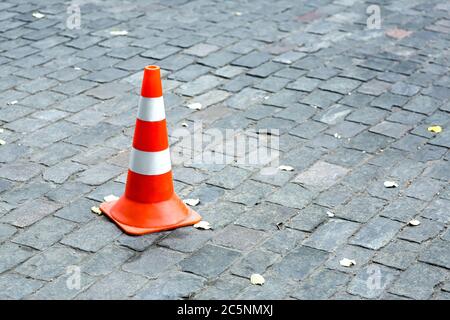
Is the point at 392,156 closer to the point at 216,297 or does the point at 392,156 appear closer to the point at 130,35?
the point at 216,297

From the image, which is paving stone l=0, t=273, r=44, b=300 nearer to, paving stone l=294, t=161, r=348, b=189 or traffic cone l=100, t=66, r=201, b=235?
traffic cone l=100, t=66, r=201, b=235

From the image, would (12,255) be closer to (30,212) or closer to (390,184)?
(30,212)

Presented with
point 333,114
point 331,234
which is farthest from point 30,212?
point 333,114

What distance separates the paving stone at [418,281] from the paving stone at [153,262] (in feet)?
3.97

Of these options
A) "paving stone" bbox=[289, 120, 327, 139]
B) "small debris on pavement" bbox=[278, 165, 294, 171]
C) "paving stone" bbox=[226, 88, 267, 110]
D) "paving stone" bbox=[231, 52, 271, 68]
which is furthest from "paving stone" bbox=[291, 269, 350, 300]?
"paving stone" bbox=[231, 52, 271, 68]

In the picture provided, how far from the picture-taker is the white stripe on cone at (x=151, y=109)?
4.81m

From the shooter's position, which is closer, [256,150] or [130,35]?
[256,150]

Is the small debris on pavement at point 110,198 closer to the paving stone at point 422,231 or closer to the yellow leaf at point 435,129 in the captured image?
the paving stone at point 422,231

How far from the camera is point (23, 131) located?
613 centimetres

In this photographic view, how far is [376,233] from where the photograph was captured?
487cm

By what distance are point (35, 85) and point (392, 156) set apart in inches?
121

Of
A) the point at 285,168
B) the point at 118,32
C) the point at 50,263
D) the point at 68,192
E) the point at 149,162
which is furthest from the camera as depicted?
the point at 118,32

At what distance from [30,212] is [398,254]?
2226 mm
